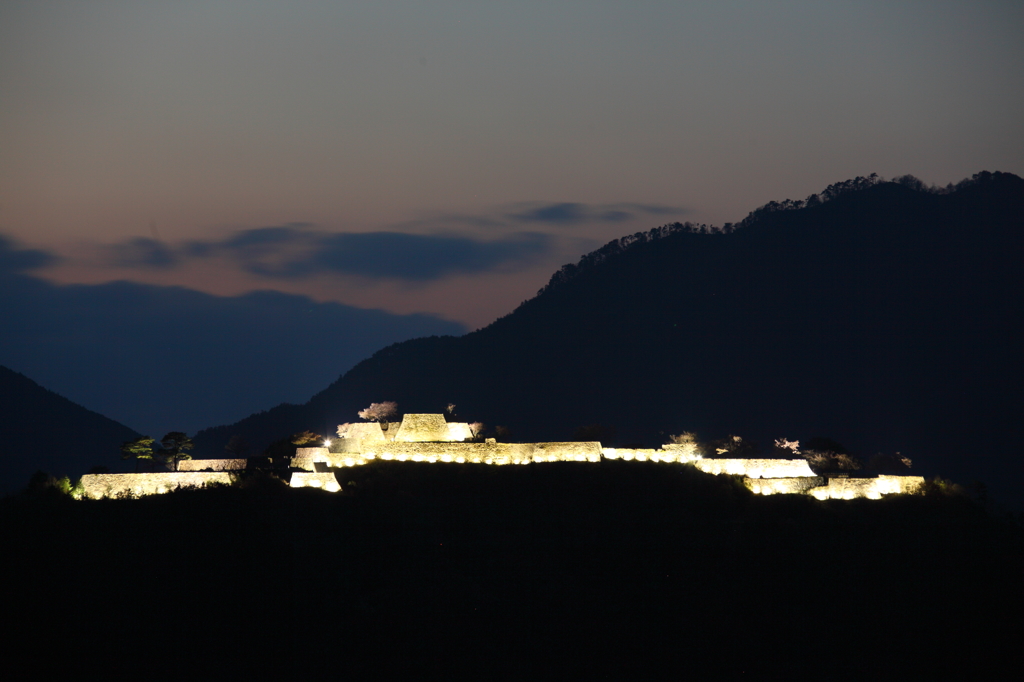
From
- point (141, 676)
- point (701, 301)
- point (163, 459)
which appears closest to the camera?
point (141, 676)

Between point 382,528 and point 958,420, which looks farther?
point 958,420

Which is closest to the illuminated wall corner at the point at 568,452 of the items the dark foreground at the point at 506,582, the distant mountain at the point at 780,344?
the dark foreground at the point at 506,582

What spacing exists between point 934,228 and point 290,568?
160339 mm

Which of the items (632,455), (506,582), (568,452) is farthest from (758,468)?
(506,582)

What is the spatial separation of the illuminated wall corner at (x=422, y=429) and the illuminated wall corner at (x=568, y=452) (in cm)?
738

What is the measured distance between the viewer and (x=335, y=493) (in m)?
55.7

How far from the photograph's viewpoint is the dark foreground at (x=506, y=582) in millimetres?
49031

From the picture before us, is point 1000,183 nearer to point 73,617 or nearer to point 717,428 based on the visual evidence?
point 717,428

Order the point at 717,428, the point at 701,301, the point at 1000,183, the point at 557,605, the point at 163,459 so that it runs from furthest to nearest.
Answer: the point at 1000,183 → the point at 701,301 → the point at 717,428 → the point at 163,459 → the point at 557,605

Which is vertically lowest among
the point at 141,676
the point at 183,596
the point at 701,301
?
the point at 141,676

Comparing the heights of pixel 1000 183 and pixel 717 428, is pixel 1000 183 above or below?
above

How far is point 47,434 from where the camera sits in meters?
119

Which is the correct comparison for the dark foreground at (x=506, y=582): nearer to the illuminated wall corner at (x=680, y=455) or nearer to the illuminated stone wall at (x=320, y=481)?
the illuminated stone wall at (x=320, y=481)

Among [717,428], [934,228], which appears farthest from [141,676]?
[934,228]
